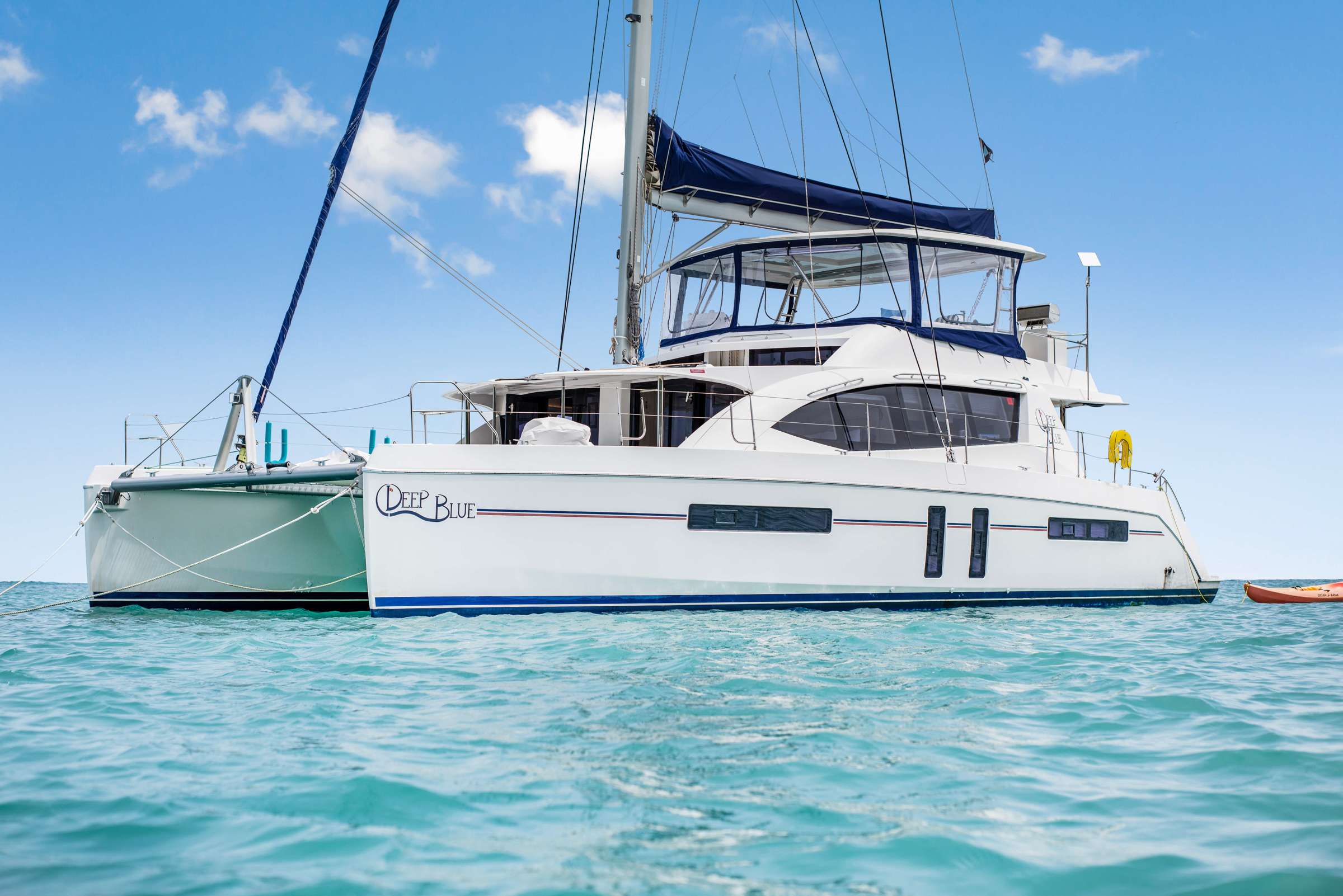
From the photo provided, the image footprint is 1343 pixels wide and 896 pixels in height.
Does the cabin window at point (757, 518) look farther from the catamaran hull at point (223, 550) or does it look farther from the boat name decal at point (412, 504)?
the catamaran hull at point (223, 550)

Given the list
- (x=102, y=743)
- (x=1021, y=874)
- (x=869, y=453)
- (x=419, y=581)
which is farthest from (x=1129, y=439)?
(x=102, y=743)

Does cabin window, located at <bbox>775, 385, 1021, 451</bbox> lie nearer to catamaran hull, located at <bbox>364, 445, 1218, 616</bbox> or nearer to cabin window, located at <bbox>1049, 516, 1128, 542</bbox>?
catamaran hull, located at <bbox>364, 445, 1218, 616</bbox>

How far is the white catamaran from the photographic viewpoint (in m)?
8.40

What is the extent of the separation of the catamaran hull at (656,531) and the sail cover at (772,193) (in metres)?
4.09

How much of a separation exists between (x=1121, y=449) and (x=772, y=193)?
18.5 ft

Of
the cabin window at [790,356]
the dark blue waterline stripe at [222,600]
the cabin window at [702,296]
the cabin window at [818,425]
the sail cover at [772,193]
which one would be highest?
the sail cover at [772,193]

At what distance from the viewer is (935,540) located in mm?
9961

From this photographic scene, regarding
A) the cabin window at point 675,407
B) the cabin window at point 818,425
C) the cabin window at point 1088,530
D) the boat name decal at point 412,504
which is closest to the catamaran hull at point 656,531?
the boat name decal at point 412,504

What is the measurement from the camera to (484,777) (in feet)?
11.6

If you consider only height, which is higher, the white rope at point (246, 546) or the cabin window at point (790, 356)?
the cabin window at point (790, 356)

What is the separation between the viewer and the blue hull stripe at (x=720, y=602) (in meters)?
8.34

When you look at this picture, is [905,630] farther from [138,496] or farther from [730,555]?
[138,496]

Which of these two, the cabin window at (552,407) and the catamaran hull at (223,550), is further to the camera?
the cabin window at (552,407)

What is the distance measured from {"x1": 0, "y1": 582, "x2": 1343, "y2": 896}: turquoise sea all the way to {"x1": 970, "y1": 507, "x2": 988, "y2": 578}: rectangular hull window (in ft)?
11.1
